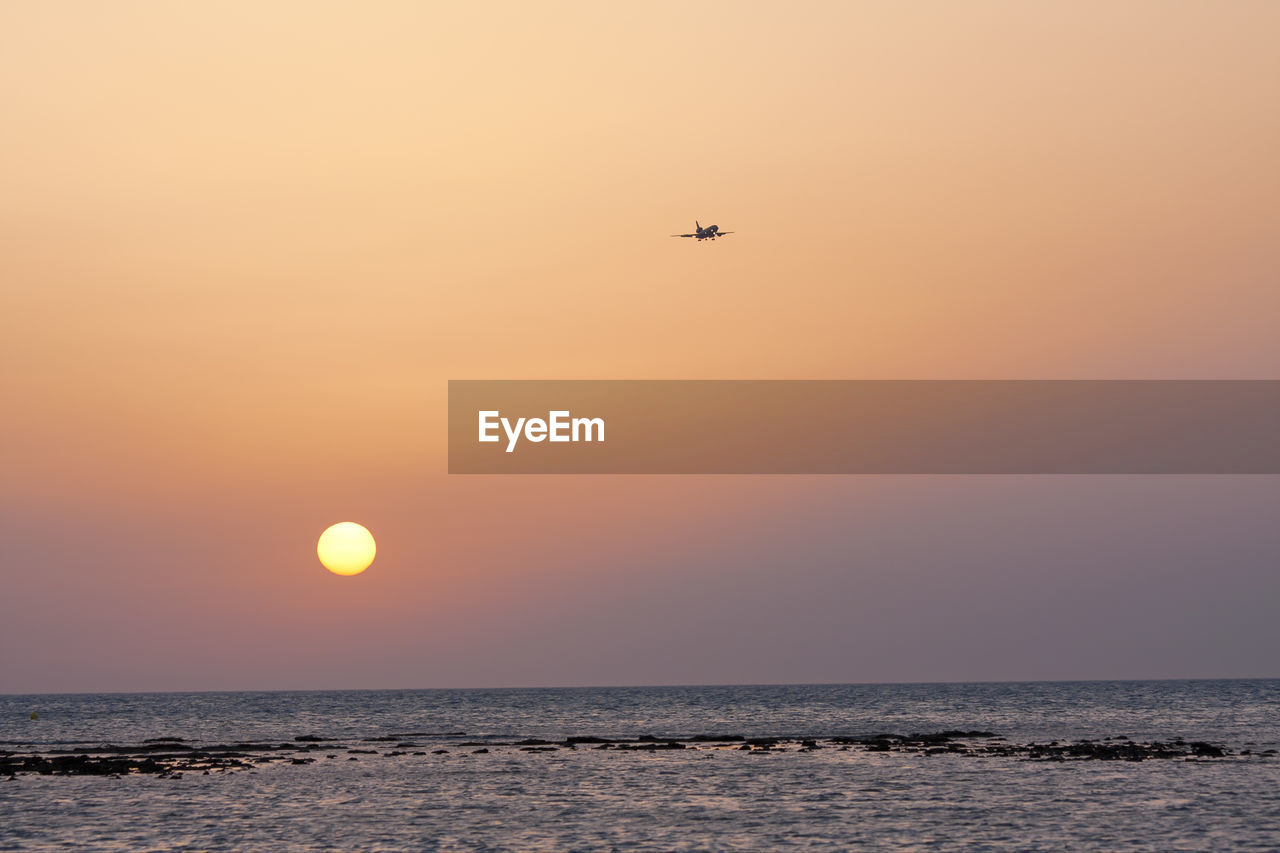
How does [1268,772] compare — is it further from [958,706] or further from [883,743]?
[958,706]

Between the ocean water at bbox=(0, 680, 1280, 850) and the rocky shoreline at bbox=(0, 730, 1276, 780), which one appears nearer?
the ocean water at bbox=(0, 680, 1280, 850)

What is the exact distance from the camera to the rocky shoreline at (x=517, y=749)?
81688 mm

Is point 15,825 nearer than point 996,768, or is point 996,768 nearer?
point 15,825

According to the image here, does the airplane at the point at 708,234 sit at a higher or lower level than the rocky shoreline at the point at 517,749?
higher

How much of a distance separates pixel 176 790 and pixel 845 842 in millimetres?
37257

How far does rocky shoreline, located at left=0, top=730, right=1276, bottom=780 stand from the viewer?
268 ft

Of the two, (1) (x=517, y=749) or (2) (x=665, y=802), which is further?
(1) (x=517, y=749)

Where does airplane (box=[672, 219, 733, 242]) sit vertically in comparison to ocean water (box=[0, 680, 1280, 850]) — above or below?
above

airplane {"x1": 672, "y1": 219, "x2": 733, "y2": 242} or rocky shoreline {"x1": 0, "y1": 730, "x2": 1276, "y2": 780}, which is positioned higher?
airplane {"x1": 672, "y1": 219, "x2": 733, "y2": 242}

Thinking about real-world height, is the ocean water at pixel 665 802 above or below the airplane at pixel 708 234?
below

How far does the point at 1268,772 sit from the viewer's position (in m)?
72.1

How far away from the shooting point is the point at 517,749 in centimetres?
9844

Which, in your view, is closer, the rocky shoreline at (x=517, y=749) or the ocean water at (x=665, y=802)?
the ocean water at (x=665, y=802)

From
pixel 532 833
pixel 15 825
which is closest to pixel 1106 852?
pixel 532 833
